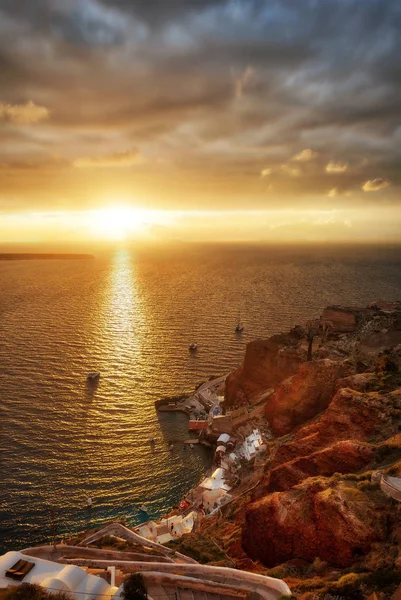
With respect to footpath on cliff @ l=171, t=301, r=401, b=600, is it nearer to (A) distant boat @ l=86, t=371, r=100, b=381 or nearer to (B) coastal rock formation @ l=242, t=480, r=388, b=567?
(B) coastal rock formation @ l=242, t=480, r=388, b=567

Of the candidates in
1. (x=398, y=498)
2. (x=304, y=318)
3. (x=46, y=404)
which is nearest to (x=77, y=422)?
(x=46, y=404)

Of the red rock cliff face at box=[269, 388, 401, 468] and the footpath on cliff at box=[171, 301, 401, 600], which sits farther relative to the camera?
the red rock cliff face at box=[269, 388, 401, 468]

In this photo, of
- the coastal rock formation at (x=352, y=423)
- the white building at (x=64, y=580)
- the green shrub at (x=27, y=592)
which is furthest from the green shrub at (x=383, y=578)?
the green shrub at (x=27, y=592)

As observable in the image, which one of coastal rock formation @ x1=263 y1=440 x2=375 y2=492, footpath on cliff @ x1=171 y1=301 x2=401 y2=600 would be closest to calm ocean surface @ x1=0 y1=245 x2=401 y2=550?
footpath on cliff @ x1=171 y1=301 x2=401 y2=600

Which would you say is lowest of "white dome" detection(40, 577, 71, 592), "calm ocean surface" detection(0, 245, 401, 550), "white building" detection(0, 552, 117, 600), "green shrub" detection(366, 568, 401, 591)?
"calm ocean surface" detection(0, 245, 401, 550)

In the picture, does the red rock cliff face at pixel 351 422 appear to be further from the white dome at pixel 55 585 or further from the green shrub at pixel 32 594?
the green shrub at pixel 32 594

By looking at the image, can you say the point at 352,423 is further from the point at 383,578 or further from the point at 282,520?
the point at 383,578

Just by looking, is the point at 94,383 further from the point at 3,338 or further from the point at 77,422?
the point at 3,338

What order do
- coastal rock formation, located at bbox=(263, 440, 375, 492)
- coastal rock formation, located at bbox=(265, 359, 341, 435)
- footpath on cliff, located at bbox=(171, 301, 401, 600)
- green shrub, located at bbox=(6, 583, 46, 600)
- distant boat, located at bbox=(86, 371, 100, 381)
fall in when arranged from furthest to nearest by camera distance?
distant boat, located at bbox=(86, 371, 100, 381) → coastal rock formation, located at bbox=(265, 359, 341, 435) → coastal rock formation, located at bbox=(263, 440, 375, 492) → footpath on cliff, located at bbox=(171, 301, 401, 600) → green shrub, located at bbox=(6, 583, 46, 600)
